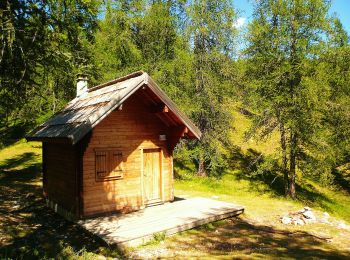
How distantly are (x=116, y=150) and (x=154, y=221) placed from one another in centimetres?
325

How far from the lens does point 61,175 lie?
45.3ft

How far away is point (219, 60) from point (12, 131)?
86.7ft

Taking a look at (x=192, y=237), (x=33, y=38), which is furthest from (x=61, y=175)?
(x=33, y=38)

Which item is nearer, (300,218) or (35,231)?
(35,231)

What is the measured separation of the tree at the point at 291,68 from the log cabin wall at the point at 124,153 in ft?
25.6

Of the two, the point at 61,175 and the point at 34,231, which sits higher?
the point at 61,175

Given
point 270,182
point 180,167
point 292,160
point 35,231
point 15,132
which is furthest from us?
point 15,132

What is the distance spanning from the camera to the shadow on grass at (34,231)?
9773mm

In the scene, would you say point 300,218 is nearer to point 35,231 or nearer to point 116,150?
point 116,150

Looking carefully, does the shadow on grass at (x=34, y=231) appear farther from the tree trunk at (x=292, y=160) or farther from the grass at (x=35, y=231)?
the tree trunk at (x=292, y=160)

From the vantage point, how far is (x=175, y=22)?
24.7 metres

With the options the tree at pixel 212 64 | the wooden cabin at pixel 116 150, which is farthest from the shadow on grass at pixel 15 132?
the tree at pixel 212 64

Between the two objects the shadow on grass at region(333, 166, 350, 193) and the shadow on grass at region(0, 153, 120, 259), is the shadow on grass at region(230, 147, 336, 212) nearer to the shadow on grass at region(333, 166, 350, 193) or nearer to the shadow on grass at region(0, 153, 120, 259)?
the shadow on grass at region(333, 166, 350, 193)

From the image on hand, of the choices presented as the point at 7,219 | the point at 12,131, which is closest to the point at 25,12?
the point at 7,219
